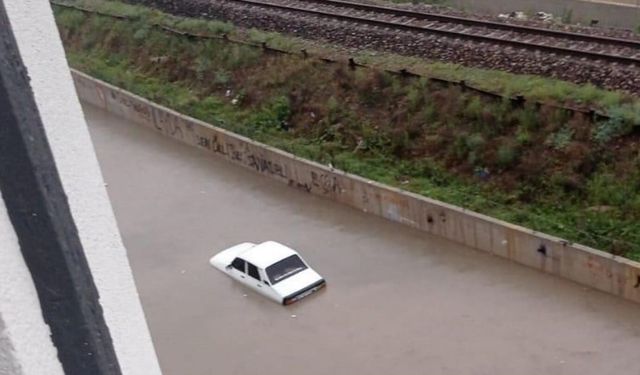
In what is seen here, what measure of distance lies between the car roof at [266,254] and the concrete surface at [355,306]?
50 cm

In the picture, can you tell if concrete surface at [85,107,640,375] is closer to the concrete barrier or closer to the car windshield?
the concrete barrier

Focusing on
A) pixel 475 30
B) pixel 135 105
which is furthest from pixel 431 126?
pixel 135 105

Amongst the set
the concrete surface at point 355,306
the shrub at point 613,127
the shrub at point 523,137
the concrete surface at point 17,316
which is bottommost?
the concrete surface at point 355,306

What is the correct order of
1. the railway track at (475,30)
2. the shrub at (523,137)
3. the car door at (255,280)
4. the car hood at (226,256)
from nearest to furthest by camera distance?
the car door at (255,280) < the car hood at (226,256) < the shrub at (523,137) < the railway track at (475,30)

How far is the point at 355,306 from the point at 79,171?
9735 millimetres

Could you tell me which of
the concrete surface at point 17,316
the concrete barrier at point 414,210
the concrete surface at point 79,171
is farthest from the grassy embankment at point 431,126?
the concrete surface at point 17,316

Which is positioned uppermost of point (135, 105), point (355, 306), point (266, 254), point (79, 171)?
point (79, 171)

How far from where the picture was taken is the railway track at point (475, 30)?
1272cm

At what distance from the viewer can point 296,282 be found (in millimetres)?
11211

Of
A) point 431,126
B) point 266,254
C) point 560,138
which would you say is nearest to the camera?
point 266,254

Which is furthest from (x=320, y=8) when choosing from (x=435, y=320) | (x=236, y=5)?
(x=435, y=320)

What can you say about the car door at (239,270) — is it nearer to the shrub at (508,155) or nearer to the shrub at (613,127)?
the shrub at (508,155)

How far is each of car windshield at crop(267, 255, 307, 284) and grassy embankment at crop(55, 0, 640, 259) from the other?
2285mm

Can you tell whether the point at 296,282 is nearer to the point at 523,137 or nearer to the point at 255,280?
the point at 255,280
